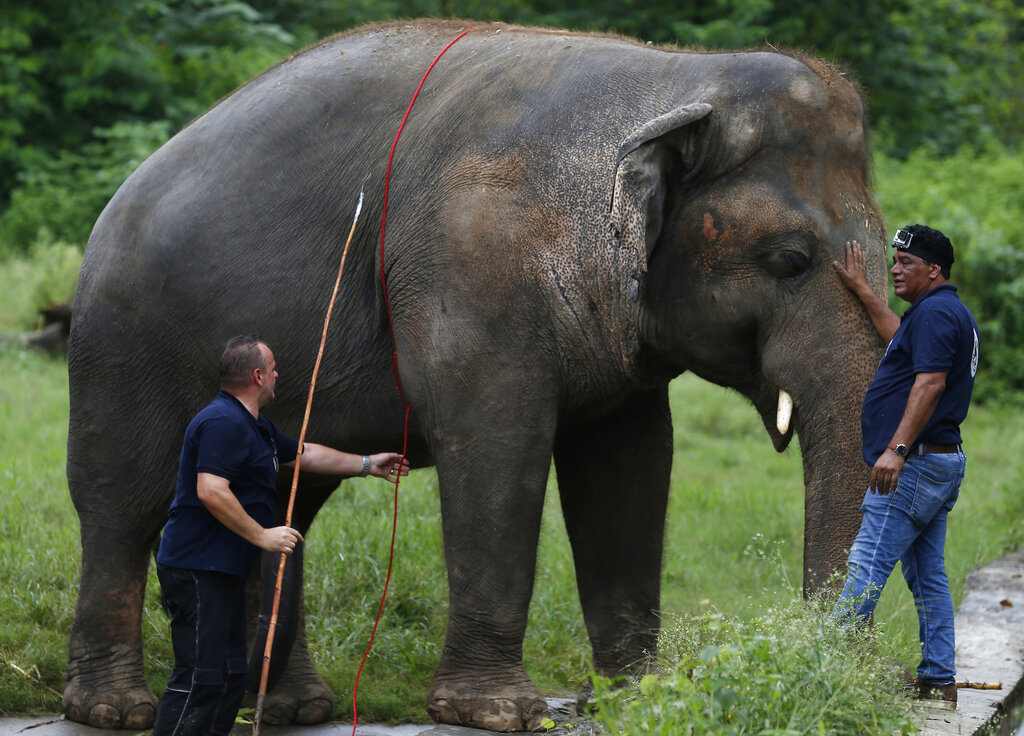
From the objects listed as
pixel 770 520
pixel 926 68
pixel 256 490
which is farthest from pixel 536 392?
pixel 926 68

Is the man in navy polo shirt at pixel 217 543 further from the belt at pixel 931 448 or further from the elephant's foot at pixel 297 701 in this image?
the belt at pixel 931 448

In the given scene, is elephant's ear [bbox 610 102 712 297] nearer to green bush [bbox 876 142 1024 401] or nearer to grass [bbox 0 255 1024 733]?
grass [bbox 0 255 1024 733]

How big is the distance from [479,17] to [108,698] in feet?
58.1

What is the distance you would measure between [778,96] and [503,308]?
1193 mm

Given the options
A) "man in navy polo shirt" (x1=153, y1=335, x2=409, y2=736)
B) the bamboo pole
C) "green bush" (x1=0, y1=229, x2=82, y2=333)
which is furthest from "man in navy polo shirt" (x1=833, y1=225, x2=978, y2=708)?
"green bush" (x1=0, y1=229, x2=82, y2=333)

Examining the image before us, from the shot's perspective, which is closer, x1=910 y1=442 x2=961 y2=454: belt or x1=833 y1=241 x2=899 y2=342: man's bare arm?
x1=833 y1=241 x2=899 y2=342: man's bare arm

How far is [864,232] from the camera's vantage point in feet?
14.9

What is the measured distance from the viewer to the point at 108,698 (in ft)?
16.3

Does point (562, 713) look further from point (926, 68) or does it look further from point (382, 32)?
point (926, 68)

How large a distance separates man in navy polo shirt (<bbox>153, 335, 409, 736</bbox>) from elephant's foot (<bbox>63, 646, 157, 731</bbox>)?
85 centimetres

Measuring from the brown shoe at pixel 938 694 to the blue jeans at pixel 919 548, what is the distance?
0.06 feet

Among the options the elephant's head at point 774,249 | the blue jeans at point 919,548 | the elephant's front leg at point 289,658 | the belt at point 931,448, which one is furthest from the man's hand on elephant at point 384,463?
the belt at point 931,448

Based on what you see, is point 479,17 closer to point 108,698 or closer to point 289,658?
point 289,658

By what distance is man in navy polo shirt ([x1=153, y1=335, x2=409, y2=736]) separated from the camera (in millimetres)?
4066
